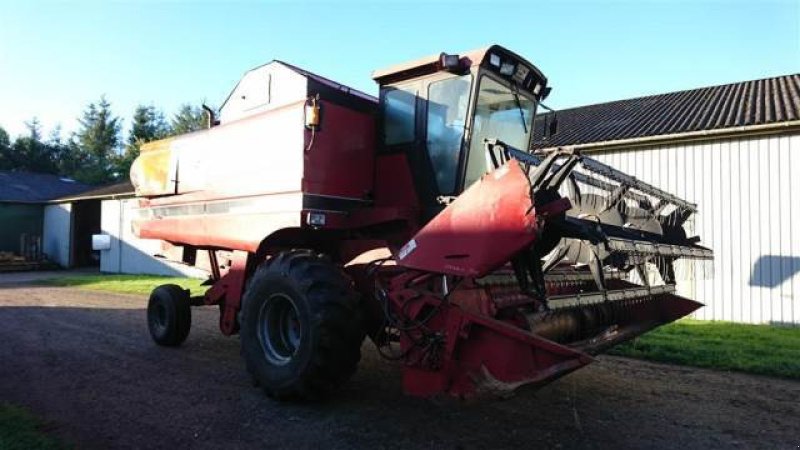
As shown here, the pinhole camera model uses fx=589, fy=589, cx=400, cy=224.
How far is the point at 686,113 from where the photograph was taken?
1304 cm

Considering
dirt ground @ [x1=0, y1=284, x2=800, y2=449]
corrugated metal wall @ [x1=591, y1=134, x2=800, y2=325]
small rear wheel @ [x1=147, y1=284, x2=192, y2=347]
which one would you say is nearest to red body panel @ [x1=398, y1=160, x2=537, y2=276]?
dirt ground @ [x1=0, y1=284, x2=800, y2=449]

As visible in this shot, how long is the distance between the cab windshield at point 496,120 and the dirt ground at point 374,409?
2.15m

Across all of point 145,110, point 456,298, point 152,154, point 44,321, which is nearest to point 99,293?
point 44,321

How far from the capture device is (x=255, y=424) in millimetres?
4637

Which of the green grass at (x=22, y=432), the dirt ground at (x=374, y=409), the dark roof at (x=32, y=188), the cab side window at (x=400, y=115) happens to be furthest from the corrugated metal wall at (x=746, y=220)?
the dark roof at (x=32, y=188)

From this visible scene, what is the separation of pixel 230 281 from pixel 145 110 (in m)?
59.0

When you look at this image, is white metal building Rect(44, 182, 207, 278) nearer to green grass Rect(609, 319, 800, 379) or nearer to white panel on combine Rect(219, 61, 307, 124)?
white panel on combine Rect(219, 61, 307, 124)

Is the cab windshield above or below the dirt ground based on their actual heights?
above

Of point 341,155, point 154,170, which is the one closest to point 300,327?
point 341,155

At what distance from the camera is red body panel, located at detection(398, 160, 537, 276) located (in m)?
3.80

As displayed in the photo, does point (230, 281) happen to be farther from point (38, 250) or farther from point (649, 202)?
point (38, 250)

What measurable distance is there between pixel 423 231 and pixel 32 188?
1363 inches

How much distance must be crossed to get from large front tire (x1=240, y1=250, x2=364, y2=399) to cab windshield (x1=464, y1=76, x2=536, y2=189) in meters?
1.66

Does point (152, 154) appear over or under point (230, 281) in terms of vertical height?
over
